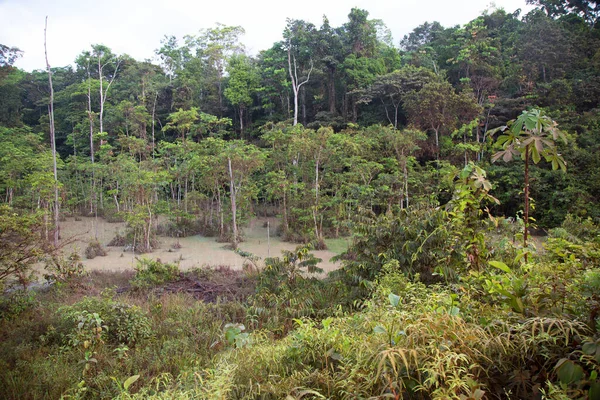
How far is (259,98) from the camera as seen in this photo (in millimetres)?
20547

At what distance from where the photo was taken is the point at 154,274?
646 cm

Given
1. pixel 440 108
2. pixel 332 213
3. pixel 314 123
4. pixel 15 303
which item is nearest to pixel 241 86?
pixel 314 123

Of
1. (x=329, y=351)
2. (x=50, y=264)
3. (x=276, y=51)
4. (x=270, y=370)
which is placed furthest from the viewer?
(x=276, y=51)

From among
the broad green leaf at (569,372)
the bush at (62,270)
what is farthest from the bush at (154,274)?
the broad green leaf at (569,372)

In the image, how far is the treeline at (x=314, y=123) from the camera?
36.8ft

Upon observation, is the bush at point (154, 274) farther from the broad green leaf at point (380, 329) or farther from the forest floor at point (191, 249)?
the broad green leaf at point (380, 329)

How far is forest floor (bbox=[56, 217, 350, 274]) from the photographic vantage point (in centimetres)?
838

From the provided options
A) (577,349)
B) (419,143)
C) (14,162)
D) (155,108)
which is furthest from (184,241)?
(155,108)

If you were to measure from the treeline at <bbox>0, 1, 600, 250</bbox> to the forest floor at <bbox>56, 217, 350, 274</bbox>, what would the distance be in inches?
20.3

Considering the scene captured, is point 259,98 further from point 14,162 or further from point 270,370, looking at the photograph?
point 270,370

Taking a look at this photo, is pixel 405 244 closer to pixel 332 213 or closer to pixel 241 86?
pixel 332 213

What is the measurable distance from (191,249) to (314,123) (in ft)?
27.4

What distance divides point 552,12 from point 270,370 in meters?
21.6

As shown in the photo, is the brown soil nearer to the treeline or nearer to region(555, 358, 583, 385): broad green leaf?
the treeline
